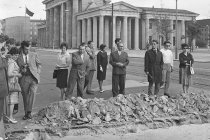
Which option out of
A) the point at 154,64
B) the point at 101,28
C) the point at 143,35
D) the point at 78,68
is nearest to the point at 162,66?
the point at 154,64

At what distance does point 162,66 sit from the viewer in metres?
11.2

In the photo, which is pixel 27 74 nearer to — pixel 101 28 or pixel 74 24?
pixel 101 28

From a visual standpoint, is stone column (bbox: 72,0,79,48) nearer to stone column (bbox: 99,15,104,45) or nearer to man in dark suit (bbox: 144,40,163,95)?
stone column (bbox: 99,15,104,45)

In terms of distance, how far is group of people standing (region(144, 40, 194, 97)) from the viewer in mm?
10938

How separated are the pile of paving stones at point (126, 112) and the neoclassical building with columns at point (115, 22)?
221ft

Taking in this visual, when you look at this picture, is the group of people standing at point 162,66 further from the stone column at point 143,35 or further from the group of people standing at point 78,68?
the stone column at point 143,35

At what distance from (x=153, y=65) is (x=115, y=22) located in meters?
73.6

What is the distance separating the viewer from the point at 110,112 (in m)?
8.03

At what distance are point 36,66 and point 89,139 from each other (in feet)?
8.59

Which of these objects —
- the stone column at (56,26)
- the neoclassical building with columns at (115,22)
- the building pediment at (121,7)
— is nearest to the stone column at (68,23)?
the neoclassical building with columns at (115,22)

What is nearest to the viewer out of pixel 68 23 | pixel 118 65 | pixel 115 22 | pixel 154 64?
pixel 118 65

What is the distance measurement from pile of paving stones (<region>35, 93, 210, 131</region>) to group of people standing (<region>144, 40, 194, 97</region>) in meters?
1.80

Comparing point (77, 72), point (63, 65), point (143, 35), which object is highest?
point (143, 35)

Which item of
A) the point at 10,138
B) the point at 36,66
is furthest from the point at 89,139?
the point at 36,66
